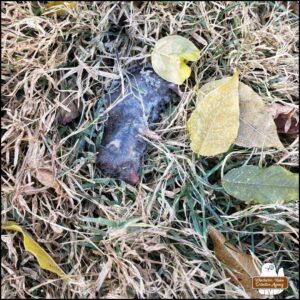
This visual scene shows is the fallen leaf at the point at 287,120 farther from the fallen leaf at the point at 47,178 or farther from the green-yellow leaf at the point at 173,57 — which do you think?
the fallen leaf at the point at 47,178

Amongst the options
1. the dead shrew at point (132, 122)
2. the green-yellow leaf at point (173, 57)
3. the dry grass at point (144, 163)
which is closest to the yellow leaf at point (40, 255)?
the dry grass at point (144, 163)

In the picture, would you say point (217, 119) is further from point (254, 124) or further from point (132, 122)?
point (132, 122)

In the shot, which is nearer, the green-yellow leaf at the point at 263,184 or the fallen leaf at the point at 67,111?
the green-yellow leaf at the point at 263,184

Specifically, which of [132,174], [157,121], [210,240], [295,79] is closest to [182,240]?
[210,240]

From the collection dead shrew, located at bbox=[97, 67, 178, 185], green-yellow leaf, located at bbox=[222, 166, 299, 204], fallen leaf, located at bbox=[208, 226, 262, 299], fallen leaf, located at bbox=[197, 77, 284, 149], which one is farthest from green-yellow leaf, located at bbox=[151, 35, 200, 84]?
fallen leaf, located at bbox=[208, 226, 262, 299]

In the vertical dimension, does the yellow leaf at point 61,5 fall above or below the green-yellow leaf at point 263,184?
above

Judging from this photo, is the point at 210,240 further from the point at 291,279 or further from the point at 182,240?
the point at 291,279

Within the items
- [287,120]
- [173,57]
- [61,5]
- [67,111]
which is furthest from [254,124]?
[61,5]

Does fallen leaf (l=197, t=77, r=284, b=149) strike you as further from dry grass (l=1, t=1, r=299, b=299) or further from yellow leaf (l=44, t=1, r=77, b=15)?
yellow leaf (l=44, t=1, r=77, b=15)
